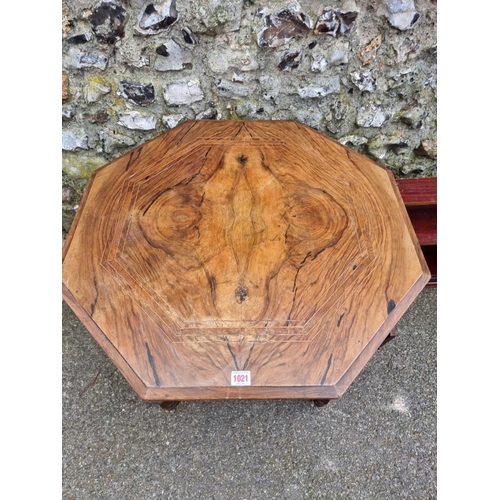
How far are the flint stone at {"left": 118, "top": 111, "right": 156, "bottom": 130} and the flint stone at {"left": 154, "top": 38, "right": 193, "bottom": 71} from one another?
0.65ft

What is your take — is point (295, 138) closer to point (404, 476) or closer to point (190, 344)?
point (190, 344)

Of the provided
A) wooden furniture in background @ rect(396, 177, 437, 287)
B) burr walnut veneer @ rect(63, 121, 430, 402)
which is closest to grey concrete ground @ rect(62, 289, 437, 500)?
wooden furniture in background @ rect(396, 177, 437, 287)

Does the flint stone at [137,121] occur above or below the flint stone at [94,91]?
below

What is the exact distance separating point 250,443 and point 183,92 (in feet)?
4.51

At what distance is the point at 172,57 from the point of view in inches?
62.4

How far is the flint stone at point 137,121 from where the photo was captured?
1.73 meters

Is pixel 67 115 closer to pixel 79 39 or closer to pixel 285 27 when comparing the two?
pixel 79 39

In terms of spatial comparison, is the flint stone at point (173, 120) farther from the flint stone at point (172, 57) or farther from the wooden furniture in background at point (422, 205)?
the wooden furniture in background at point (422, 205)

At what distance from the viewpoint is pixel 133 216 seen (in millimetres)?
1332

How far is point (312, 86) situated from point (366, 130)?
331mm

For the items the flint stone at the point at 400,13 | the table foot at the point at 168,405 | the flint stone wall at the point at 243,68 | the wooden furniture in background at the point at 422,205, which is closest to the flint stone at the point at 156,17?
the flint stone wall at the point at 243,68

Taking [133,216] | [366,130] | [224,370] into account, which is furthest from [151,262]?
[366,130]

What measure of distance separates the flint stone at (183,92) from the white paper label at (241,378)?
1.09 meters

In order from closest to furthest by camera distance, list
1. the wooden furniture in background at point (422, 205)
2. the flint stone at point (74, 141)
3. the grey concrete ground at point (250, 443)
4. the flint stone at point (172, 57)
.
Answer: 1. the flint stone at point (172, 57)
2. the grey concrete ground at point (250, 443)
3. the flint stone at point (74, 141)
4. the wooden furniture in background at point (422, 205)
